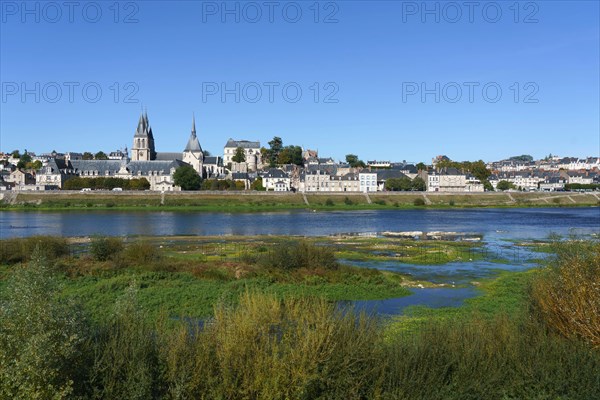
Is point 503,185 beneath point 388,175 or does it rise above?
beneath

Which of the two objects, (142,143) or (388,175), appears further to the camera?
(142,143)

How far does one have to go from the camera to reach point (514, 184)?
175m

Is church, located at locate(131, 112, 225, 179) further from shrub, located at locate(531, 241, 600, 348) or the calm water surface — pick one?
shrub, located at locate(531, 241, 600, 348)

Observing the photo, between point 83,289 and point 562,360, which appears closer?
point 562,360

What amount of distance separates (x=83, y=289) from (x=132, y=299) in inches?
519

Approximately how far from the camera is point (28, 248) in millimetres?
→ 32875

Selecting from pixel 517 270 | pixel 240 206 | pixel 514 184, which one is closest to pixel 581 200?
pixel 514 184

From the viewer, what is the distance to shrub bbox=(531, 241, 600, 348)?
12289 millimetres

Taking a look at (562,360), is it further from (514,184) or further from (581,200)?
(514,184)

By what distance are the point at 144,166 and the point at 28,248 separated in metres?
116

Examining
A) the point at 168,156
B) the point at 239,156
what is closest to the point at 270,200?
the point at 239,156

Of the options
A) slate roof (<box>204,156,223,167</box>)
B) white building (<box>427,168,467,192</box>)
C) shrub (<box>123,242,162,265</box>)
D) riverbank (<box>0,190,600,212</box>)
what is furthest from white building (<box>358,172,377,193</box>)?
shrub (<box>123,242,162,265</box>)

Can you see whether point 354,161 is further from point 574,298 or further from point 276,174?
point 574,298

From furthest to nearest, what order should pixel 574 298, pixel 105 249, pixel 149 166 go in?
pixel 149 166
pixel 105 249
pixel 574 298
